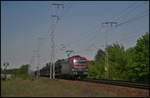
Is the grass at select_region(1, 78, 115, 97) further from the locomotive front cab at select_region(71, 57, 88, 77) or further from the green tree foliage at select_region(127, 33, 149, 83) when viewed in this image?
the green tree foliage at select_region(127, 33, 149, 83)

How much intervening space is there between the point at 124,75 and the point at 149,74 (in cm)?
1558

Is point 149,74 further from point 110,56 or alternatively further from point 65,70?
point 110,56

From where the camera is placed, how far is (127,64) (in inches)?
2549

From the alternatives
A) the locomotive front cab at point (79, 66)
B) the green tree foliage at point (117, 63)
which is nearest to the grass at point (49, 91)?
the locomotive front cab at point (79, 66)

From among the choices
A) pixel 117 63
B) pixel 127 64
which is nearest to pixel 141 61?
pixel 127 64

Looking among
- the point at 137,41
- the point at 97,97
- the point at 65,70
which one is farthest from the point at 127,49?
the point at 97,97

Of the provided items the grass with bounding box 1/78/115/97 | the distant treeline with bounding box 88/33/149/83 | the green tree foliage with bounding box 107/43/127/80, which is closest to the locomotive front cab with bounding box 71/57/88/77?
the distant treeline with bounding box 88/33/149/83

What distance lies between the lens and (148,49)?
54000mm

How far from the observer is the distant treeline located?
53.8 m

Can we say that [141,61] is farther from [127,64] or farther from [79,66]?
[79,66]

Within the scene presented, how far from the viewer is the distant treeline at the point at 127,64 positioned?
5378 centimetres

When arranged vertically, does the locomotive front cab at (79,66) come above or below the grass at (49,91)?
above

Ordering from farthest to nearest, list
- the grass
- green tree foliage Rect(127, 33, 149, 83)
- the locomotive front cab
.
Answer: green tree foliage Rect(127, 33, 149, 83), the locomotive front cab, the grass

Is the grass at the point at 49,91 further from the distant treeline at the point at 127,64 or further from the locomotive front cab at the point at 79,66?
the distant treeline at the point at 127,64
